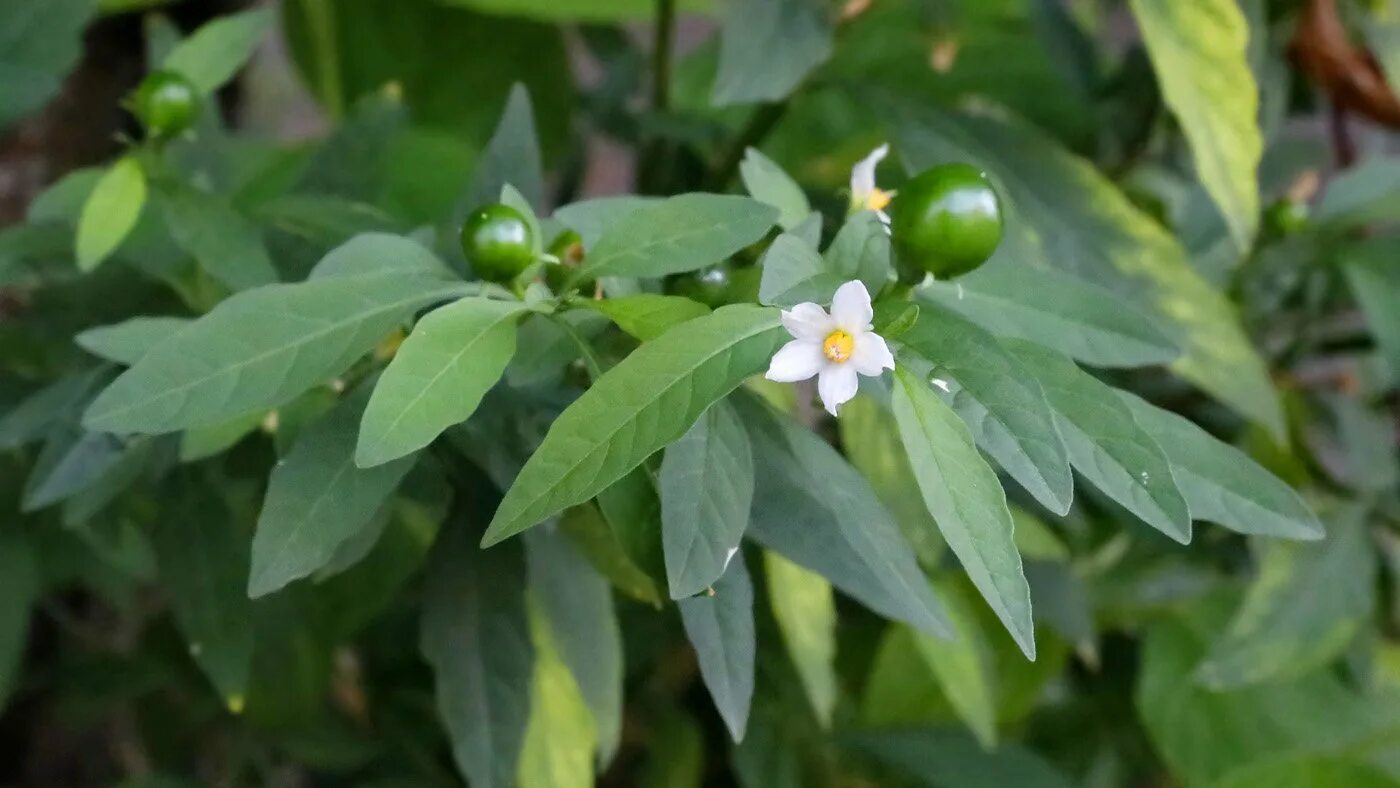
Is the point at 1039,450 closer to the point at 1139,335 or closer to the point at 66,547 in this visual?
the point at 1139,335

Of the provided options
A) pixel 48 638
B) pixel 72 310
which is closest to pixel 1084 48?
pixel 72 310

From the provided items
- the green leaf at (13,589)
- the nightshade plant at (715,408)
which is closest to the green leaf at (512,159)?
the nightshade plant at (715,408)

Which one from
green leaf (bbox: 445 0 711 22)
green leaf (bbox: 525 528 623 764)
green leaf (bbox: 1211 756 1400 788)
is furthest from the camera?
green leaf (bbox: 445 0 711 22)

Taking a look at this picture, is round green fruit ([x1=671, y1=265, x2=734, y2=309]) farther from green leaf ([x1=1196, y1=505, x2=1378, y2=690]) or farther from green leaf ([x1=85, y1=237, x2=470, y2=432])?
green leaf ([x1=1196, y1=505, x2=1378, y2=690])

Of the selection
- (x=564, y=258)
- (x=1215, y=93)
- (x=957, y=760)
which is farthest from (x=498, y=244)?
(x=957, y=760)

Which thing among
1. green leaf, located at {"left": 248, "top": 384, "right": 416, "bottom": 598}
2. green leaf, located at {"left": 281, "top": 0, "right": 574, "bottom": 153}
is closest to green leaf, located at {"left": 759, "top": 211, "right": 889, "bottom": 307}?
green leaf, located at {"left": 248, "top": 384, "right": 416, "bottom": 598}

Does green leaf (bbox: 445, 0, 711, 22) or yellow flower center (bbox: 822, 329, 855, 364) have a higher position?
yellow flower center (bbox: 822, 329, 855, 364)

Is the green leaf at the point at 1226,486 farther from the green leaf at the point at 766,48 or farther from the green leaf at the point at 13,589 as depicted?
the green leaf at the point at 13,589
